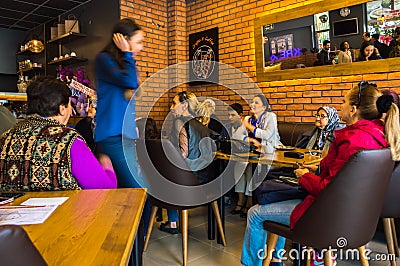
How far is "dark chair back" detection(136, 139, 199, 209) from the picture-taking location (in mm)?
2350

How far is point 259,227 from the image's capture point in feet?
6.53

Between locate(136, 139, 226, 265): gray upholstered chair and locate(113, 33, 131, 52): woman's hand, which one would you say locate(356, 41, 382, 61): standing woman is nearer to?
locate(136, 139, 226, 265): gray upholstered chair

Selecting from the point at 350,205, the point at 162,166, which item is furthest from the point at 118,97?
the point at 350,205

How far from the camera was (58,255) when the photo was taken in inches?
33.0

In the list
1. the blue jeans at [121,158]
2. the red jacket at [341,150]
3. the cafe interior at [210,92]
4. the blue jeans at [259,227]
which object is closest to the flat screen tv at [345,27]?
the cafe interior at [210,92]

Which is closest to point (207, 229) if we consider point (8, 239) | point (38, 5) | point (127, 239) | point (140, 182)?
point (140, 182)

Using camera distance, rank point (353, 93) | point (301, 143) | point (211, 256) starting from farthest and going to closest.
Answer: point (301, 143), point (211, 256), point (353, 93)

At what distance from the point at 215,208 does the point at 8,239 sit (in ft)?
7.88

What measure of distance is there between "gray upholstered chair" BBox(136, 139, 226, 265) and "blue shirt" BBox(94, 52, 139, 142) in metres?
0.24

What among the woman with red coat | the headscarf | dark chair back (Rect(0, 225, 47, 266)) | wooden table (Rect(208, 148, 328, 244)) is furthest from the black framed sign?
dark chair back (Rect(0, 225, 47, 266))

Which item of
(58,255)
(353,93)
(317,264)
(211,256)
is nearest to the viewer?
(58,255)

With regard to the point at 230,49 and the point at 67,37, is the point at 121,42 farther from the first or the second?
the point at 67,37

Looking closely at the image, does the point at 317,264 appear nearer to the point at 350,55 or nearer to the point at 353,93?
the point at 353,93

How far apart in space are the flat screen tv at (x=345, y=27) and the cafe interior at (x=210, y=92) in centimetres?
1
